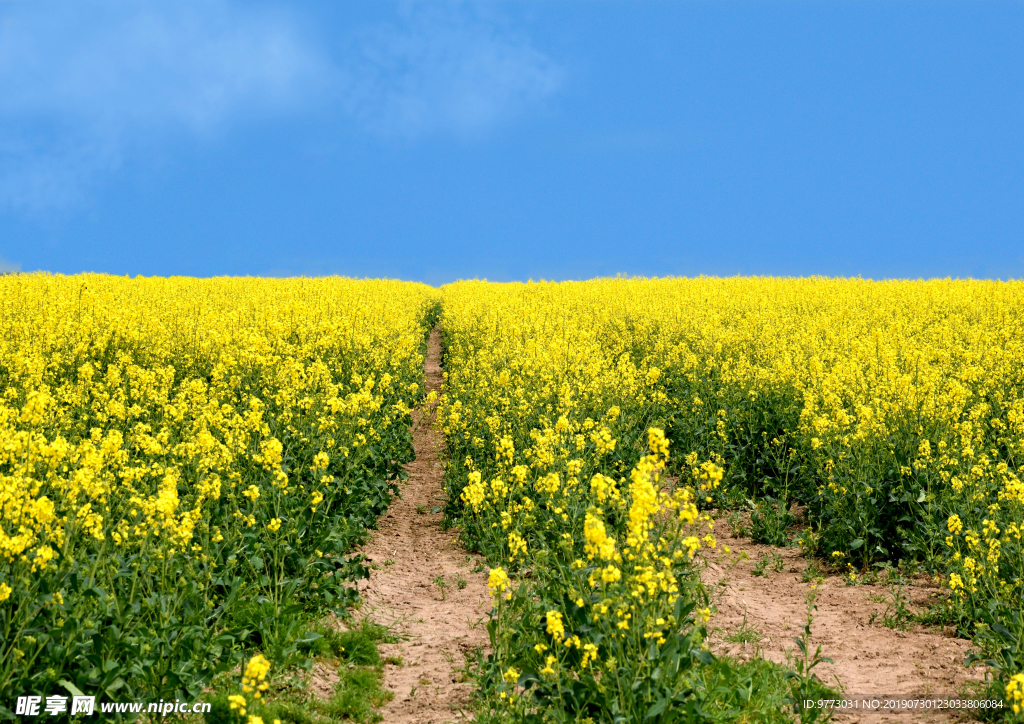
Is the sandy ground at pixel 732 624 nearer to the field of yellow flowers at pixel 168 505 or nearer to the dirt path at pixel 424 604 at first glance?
the dirt path at pixel 424 604

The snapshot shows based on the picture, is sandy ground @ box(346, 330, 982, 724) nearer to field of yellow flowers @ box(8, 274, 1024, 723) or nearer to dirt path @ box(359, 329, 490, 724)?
dirt path @ box(359, 329, 490, 724)

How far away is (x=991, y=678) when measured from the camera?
6273mm

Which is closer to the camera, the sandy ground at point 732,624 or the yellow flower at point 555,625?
the yellow flower at point 555,625

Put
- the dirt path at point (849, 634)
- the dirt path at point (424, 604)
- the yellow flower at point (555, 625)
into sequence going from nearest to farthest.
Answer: the yellow flower at point (555, 625), the dirt path at point (424, 604), the dirt path at point (849, 634)

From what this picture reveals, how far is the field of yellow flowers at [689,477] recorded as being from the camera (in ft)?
16.4

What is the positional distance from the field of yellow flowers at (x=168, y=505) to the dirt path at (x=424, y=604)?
422 mm

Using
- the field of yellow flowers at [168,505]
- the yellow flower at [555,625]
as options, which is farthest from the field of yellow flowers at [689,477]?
the field of yellow flowers at [168,505]

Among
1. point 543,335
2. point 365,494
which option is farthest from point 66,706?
point 543,335

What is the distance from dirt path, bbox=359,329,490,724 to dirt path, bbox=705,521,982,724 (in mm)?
2279

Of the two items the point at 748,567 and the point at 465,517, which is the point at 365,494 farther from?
the point at 748,567

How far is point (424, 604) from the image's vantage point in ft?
25.9

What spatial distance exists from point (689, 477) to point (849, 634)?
146 inches

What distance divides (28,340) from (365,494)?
6.93m

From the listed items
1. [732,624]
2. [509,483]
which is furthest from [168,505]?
[732,624]
